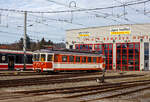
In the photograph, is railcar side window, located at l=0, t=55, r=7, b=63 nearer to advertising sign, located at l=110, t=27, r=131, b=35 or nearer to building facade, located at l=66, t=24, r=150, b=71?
building facade, located at l=66, t=24, r=150, b=71

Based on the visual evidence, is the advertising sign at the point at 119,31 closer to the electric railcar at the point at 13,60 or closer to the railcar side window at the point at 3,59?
the electric railcar at the point at 13,60

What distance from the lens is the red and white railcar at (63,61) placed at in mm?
27698

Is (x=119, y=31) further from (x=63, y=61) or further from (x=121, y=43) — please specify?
(x=63, y=61)

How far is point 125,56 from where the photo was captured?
50562mm

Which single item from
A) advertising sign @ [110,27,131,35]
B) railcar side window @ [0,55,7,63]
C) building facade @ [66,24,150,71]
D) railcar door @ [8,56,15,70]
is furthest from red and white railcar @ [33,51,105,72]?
advertising sign @ [110,27,131,35]

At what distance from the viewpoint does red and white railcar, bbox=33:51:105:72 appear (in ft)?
90.9

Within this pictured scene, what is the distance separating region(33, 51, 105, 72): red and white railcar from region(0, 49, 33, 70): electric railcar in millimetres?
5294

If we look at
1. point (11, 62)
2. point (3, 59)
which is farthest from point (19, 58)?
point (3, 59)

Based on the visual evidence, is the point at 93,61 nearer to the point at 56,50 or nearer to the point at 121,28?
the point at 56,50

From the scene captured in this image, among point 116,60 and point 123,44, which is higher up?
point 123,44

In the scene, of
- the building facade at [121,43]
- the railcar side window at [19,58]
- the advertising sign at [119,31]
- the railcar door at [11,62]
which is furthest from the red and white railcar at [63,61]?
the advertising sign at [119,31]

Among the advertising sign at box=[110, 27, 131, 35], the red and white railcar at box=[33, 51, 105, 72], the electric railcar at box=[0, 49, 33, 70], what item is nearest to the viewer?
the red and white railcar at box=[33, 51, 105, 72]

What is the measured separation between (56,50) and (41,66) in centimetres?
259

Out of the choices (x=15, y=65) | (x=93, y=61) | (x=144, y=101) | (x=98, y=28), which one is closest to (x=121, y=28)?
(x=98, y=28)
